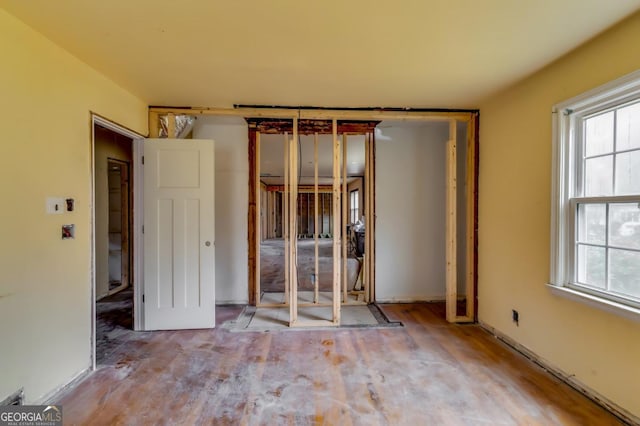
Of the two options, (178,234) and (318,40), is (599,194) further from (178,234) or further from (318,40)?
(178,234)

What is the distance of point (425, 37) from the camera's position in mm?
1937

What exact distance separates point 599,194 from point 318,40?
7.33 ft

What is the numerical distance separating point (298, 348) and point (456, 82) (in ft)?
9.32

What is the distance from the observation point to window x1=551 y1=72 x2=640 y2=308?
1.86 m

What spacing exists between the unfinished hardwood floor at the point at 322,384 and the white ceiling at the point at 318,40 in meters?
2.43

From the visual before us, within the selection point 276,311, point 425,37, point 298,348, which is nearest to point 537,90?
point 425,37

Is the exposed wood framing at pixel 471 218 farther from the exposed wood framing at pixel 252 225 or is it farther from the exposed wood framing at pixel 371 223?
the exposed wood framing at pixel 252 225

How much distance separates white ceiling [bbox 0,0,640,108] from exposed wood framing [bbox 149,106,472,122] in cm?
42

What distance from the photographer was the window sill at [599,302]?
1.77 meters

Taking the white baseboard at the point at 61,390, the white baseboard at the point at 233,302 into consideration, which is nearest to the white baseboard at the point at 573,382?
the white baseboard at the point at 233,302

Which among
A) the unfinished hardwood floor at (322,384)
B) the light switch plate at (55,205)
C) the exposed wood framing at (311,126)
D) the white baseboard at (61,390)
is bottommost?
the unfinished hardwood floor at (322,384)

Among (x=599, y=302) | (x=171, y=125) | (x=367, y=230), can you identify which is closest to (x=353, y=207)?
(x=367, y=230)

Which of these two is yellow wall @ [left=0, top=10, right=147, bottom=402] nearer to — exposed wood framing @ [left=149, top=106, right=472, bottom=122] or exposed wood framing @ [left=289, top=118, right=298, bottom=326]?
exposed wood framing @ [left=149, top=106, right=472, bottom=122]

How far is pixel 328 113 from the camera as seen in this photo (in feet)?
10.9
